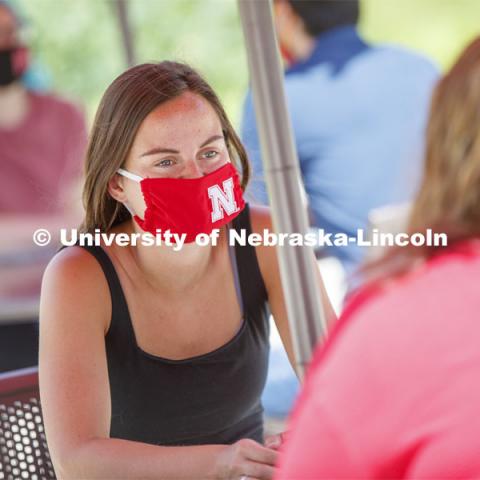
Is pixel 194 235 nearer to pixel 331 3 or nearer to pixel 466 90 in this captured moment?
pixel 466 90

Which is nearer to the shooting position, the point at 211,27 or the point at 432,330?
the point at 432,330

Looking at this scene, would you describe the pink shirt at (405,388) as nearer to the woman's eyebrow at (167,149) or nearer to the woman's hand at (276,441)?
the woman's hand at (276,441)

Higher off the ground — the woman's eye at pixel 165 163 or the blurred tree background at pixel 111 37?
the blurred tree background at pixel 111 37

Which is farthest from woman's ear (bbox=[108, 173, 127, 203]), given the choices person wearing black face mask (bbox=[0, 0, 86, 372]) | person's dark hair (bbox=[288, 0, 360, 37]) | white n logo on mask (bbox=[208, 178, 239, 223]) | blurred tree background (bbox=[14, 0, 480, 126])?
blurred tree background (bbox=[14, 0, 480, 126])

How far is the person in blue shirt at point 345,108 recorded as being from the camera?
13.0 ft

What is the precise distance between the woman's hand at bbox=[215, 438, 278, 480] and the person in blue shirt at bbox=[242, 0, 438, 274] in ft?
7.51

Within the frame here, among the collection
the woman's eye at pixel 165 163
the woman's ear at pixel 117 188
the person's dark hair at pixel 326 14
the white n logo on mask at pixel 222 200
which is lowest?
the white n logo on mask at pixel 222 200

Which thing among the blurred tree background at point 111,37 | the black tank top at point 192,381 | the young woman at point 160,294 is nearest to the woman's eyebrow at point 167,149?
the young woman at point 160,294

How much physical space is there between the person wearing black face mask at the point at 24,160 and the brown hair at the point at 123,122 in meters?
2.50

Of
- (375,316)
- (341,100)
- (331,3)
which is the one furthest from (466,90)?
(331,3)

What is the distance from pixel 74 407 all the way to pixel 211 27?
3.73 m

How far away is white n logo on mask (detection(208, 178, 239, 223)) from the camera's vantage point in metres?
2.04

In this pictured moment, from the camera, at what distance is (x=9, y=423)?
2041mm

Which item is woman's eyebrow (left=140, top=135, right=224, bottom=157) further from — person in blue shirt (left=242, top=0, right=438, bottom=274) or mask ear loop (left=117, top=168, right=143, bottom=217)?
person in blue shirt (left=242, top=0, right=438, bottom=274)
